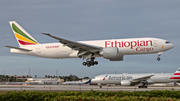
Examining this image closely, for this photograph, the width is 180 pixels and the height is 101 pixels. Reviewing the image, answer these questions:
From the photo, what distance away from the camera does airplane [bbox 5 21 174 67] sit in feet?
117

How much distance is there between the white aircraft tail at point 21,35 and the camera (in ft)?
149

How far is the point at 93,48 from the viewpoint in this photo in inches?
1451

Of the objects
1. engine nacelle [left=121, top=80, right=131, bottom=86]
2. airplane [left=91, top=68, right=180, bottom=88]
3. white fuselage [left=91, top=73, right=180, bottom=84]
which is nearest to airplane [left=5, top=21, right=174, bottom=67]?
engine nacelle [left=121, top=80, right=131, bottom=86]

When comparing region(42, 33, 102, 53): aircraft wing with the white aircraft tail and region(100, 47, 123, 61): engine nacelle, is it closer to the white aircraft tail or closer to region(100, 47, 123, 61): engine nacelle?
region(100, 47, 123, 61): engine nacelle

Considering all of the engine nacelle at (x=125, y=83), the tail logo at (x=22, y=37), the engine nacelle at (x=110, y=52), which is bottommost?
the engine nacelle at (x=125, y=83)

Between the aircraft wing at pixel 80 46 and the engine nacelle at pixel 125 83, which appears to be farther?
the engine nacelle at pixel 125 83

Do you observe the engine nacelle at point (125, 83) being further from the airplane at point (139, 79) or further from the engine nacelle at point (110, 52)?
the engine nacelle at point (110, 52)

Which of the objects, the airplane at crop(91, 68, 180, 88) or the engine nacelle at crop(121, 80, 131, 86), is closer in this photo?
the engine nacelle at crop(121, 80, 131, 86)

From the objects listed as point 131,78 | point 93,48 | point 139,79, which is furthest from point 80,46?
point 131,78

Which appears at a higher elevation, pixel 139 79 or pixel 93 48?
pixel 93 48

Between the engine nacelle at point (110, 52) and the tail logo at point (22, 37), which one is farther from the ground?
the tail logo at point (22, 37)

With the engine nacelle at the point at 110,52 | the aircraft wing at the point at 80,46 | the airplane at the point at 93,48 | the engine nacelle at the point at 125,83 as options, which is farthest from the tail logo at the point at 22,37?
the engine nacelle at the point at 125,83

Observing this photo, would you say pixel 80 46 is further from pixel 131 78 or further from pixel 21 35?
pixel 131 78

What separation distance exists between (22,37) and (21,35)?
0.73 metres
